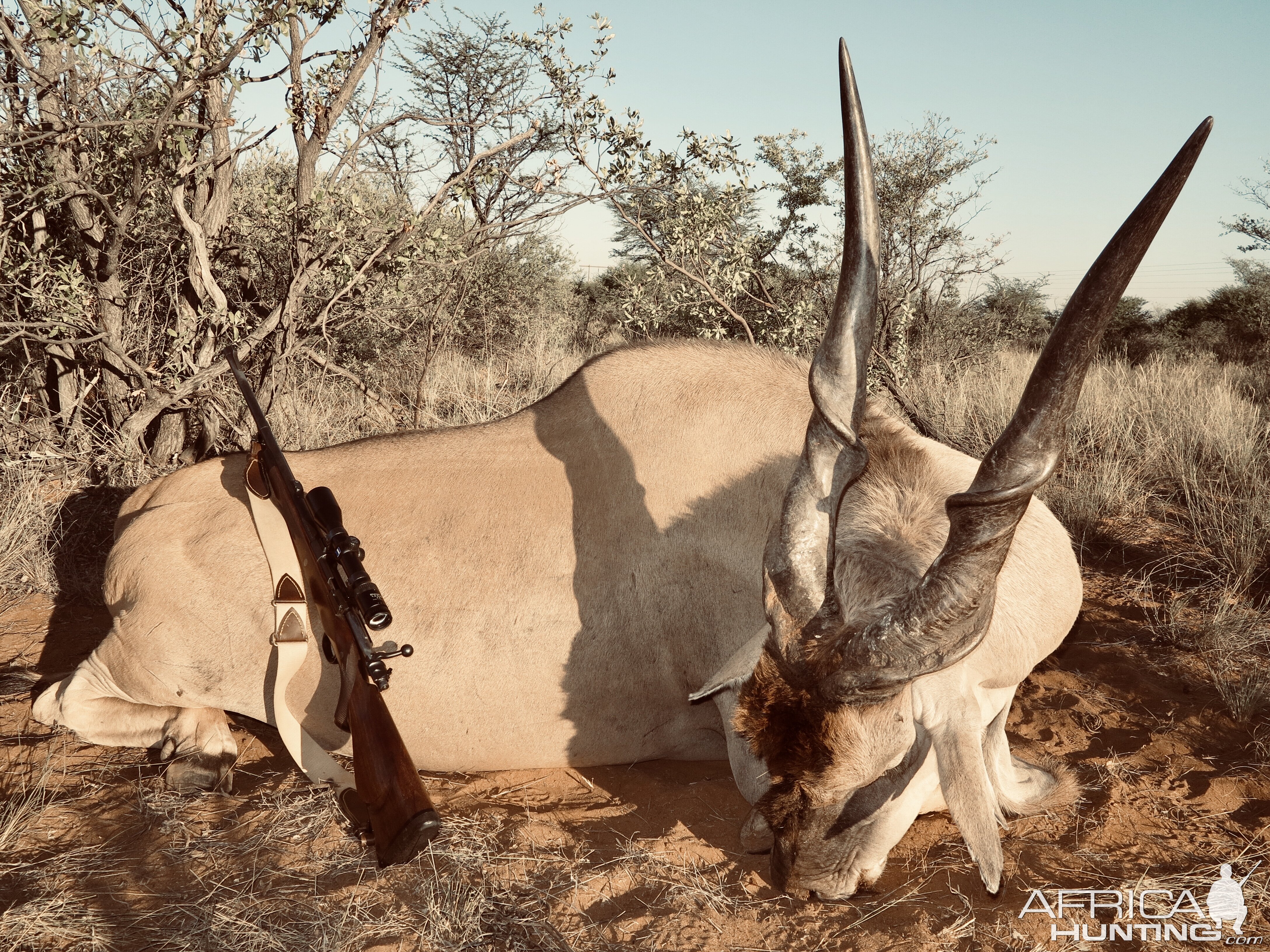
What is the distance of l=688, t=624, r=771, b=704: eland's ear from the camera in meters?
2.53

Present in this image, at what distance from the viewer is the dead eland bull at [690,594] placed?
2219 mm

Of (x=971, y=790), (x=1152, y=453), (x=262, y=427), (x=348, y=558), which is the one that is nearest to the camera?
(x=971, y=790)

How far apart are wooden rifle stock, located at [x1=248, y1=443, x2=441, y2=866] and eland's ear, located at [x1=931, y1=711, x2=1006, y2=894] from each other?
138 centimetres

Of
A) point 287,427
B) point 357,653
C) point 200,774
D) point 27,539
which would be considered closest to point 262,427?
point 357,653

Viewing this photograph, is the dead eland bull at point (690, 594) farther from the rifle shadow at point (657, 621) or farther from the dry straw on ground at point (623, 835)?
the dry straw on ground at point (623, 835)

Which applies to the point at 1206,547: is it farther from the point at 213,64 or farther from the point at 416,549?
the point at 213,64

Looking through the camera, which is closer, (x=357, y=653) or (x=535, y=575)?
(x=357, y=653)

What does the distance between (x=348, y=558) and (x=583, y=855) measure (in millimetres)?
1303

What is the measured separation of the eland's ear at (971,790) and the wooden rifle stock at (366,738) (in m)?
1.38

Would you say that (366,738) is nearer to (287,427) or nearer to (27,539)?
(27,539)

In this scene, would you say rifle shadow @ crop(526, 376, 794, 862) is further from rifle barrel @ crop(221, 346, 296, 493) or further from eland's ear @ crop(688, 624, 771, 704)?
rifle barrel @ crop(221, 346, 296, 493)

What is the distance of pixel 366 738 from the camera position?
2721 mm

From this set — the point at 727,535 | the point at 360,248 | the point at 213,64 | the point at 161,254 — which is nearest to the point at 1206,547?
the point at 727,535

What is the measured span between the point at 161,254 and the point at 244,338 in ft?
3.22
